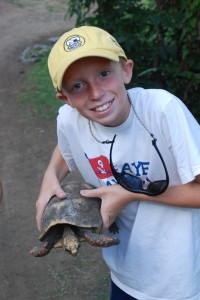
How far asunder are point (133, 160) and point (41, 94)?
16.3ft

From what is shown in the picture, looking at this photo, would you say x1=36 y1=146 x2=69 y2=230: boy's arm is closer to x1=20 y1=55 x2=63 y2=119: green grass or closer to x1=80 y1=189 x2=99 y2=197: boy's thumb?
x1=80 y1=189 x2=99 y2=197: boy's thumb

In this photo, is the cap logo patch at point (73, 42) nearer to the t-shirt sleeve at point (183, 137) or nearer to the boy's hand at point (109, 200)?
the t-shirt sleeve at point (183, 137)

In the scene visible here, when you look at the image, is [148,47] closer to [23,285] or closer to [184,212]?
[23,285]

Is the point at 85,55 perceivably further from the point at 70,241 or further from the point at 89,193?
the point at 70,241

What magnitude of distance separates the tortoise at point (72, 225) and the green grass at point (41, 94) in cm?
414

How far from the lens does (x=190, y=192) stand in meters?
1.54

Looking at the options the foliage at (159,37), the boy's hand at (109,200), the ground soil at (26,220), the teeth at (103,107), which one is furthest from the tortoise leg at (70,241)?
the foliage at (159,37)

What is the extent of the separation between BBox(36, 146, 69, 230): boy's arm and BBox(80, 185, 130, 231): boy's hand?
0.15 meters

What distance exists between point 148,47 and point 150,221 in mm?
3417

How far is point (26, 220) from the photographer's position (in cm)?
388

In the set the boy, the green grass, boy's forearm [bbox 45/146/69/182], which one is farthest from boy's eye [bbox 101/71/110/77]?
the green grass

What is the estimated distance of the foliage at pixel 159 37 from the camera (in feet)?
14.7

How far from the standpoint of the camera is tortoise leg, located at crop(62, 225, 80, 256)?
1547 mm

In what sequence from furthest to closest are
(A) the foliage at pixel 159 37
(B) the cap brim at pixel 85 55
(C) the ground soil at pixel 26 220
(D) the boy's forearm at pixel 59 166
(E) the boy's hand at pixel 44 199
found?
(A) the foliage at pixel 159 37 < (C) the ground soil at pixel 26 220 < (D) the boy's forearm at pixel 59 166 < (E) the boy's hand at pixel 44 199 < (B) the cap brim at pixel 85 55
